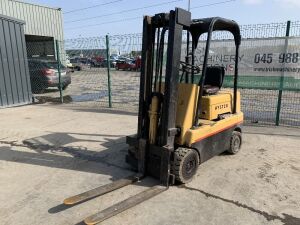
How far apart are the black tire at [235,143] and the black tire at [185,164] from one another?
49.7 inches

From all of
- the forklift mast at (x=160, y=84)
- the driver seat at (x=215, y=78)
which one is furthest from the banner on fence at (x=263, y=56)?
the forklift mast at (x=160, y=84)

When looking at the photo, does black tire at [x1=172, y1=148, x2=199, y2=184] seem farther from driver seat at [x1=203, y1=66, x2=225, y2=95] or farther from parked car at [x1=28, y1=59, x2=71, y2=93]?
parked car at [x1=28, y1=59, x2=71, y2=93]

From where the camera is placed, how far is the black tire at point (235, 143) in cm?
556

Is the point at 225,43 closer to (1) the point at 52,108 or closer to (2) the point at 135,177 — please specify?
(2) the point at 135,177

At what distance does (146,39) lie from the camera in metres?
4.41

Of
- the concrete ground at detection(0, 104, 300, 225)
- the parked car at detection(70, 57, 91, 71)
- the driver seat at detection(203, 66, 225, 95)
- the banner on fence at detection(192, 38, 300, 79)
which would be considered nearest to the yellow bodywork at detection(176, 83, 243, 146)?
the driver seat at detection(203, 66, 225, 95)

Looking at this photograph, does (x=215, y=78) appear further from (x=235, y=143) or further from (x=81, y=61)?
(x=81, y=61)

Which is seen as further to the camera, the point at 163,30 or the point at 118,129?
the point at 118,129

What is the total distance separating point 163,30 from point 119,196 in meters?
2.39

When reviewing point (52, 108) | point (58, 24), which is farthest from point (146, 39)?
point (58, 24)

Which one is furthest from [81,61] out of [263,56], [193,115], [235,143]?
[193,115]

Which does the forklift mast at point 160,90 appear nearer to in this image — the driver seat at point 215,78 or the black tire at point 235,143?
the driver seat at point 215,78

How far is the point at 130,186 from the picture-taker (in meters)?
4.34

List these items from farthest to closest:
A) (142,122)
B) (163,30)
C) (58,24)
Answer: (58,24) → (142,122) → (163,30)
